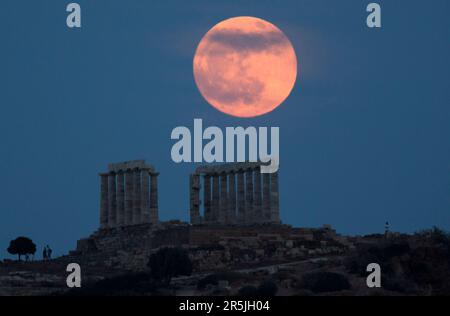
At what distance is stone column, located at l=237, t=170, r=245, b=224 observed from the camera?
102 m

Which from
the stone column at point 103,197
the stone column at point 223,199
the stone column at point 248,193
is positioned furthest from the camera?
the stone column at point 103,197

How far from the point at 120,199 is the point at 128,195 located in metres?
1.16

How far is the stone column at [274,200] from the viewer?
3964 inches

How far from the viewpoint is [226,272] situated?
80000mm

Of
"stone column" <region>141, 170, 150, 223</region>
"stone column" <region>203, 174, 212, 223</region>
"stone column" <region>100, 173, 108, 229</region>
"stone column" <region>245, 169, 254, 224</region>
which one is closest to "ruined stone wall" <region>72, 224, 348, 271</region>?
"stone column" <region>141, 170, 150, 223</region>

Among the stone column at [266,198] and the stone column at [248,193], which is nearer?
the stone column at [266,198]

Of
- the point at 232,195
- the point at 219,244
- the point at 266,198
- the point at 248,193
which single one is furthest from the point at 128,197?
the point at 219,244

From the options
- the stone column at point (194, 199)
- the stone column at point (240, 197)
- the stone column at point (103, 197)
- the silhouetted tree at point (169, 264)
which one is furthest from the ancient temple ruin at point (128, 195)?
the silhouetted tree at point (169, 264)

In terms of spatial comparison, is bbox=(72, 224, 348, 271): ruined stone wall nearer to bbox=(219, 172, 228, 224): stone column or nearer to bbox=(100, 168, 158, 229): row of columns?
bbox=(100, 168, 158, 229): row of columns

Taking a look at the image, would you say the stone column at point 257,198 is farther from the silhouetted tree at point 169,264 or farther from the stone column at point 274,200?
the silhouetted tree at point 169,264

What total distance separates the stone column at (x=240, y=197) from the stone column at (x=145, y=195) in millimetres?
6391

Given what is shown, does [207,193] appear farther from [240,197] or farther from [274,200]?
[274,200]
